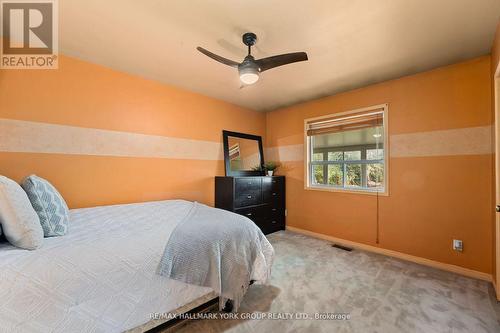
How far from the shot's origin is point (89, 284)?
46.0 inches

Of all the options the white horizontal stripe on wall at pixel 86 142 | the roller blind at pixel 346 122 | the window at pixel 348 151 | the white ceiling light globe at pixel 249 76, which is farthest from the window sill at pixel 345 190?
the white ceiling light globe at pixel 249 76

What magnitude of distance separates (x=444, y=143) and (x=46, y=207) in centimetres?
390

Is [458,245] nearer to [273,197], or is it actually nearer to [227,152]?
[273,197]

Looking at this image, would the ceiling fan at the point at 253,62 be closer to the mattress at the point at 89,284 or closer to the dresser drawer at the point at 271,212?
the mattress at the point at 89,284

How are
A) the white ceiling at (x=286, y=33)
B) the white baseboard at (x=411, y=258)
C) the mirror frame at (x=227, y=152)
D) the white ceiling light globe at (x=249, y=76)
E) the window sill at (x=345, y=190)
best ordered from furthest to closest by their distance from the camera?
the mirror frame at (x=227, y=152), the window sill at (x=345, y=190), the white baseboard at (x=411, y=258), the white ceiling light globe at (x=249, y=76), the white ceiling at (x=286, y=33)

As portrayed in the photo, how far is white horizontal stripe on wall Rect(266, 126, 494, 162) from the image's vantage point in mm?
2242

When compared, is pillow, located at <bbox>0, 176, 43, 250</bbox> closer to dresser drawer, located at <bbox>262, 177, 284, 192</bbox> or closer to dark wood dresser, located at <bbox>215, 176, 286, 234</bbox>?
dark wood dresser, located at <bbox>215, 176, 286, 234</bbox>

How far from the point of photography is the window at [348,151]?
119 inches

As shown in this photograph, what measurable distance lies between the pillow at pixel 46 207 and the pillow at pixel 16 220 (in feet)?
0.70

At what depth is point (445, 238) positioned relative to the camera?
243 cm

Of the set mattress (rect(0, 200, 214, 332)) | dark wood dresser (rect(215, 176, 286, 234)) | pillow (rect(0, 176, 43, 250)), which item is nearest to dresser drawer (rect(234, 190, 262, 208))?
dark wood dresser (rect(215, 176, 286, 234))

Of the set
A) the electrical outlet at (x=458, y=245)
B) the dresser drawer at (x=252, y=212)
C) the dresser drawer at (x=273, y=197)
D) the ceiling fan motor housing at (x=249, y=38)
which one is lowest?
the electrical outlet at (x=458, y=245)

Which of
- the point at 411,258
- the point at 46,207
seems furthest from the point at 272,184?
the point at 46,207

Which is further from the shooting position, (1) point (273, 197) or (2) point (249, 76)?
(1) point (273, 197)
